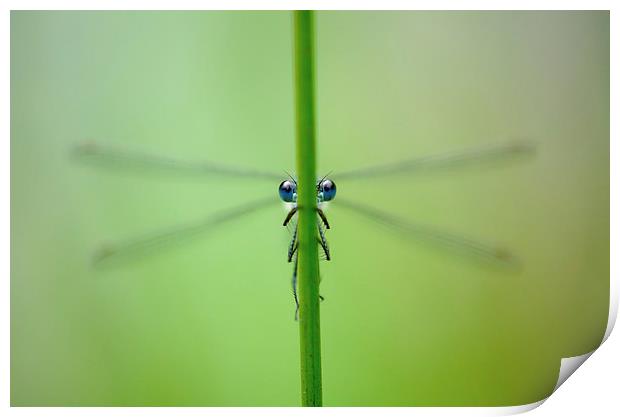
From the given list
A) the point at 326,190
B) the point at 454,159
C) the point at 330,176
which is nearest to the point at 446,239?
the point at 454,159

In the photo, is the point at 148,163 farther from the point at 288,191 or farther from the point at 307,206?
the point at 307,206

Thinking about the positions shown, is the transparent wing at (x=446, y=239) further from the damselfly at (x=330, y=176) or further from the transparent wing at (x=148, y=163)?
the transparent wing at (x=148, y=163)

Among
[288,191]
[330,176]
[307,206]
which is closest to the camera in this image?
[307,206]

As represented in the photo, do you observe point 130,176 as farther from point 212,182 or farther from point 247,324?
point 247,324

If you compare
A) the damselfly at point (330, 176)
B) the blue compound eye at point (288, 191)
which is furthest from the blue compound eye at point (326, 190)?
the damselfly at point (330, 176)

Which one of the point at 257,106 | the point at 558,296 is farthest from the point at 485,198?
the point at 257,106

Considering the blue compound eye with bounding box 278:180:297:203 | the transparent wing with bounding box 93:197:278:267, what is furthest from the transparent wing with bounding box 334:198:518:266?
the blue compound eye with bounding box 278:180:297:203

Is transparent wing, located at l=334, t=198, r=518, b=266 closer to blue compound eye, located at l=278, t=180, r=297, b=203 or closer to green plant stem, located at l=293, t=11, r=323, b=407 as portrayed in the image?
blue compound eye, located at l=278, t=180, r=297, b=203
